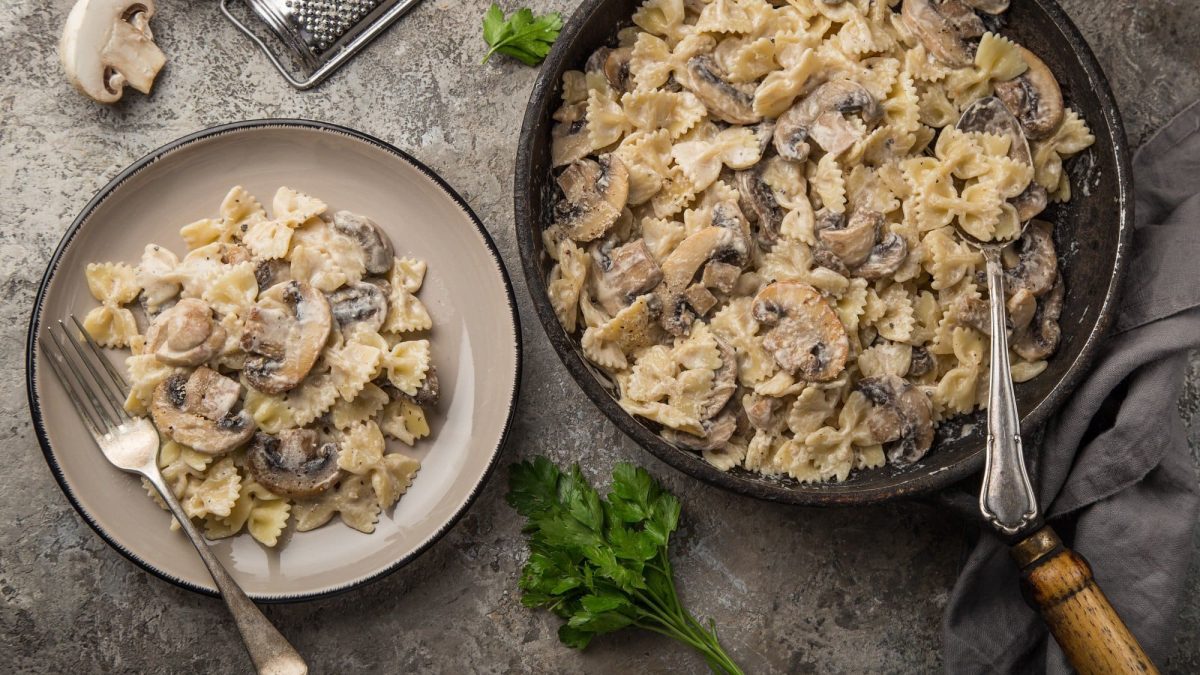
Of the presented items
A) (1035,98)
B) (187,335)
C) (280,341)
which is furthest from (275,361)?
(1035,98)

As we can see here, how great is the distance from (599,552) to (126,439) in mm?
2015

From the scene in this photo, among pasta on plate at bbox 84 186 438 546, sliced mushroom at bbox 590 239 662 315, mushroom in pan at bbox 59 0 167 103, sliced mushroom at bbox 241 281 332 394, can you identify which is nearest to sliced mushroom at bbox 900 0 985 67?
sliced mushroom at bbox 590 239 662 315

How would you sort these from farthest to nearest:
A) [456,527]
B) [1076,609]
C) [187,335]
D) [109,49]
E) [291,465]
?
[456,527]
[109,49]
[291,465]
[187,335]
[1076,609]

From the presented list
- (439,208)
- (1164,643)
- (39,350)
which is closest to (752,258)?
(439,208)

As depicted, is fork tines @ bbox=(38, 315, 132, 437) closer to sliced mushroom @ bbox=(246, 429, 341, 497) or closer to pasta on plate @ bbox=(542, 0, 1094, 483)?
sliced mushroom @ bbox=(246, 429, 341, 497)

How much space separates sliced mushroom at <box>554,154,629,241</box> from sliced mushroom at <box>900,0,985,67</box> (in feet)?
4.39

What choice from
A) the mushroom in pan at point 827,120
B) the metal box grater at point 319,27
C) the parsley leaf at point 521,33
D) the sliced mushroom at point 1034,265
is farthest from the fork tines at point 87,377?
the sliced mushroom at point 1034,265

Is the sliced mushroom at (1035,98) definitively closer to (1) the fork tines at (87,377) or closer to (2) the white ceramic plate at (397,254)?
(2) the white ceramic plate at (397,254)

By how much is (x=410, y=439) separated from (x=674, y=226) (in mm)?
1450

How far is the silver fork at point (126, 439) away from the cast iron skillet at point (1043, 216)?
1.66 metres

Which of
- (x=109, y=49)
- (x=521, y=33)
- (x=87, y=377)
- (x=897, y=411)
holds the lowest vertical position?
(x=87, y=377)

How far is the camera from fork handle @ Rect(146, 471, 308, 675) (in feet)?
11.7

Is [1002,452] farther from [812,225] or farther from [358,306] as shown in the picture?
[358,306]

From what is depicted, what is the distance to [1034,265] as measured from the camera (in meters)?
3.58
